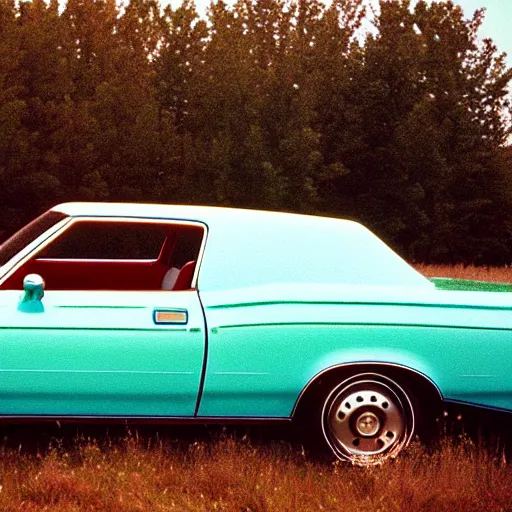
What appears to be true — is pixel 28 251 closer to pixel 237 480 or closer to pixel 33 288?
pixel 33 288

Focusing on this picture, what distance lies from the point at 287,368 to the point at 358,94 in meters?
53.3

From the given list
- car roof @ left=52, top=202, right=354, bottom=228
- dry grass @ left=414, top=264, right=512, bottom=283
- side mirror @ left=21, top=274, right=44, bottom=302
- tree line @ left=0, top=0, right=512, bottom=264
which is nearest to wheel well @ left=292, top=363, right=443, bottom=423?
car roof @ left=52, top=202, right=354, bottom=228

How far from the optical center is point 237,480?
211 inches

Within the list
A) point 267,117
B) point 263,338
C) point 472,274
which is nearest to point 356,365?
point 263,338

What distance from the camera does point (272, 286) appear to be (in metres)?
5.55

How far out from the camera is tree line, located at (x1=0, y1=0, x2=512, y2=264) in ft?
151

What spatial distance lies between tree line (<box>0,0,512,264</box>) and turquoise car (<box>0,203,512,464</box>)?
1446 inches

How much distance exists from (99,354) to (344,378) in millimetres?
1335

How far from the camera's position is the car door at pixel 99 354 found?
17.4 ft

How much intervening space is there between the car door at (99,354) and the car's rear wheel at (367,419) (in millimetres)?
791

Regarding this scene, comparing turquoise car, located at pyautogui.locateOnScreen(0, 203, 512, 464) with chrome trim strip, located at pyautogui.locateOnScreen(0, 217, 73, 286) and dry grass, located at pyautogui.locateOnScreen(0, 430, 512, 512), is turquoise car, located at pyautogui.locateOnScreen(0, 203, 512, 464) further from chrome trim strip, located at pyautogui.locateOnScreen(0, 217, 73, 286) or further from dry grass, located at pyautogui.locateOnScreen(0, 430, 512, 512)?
dry grass, located at pyautogui.locateOnScreen(0, 430, 512, 512)

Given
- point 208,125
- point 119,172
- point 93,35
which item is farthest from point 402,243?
point 93,35

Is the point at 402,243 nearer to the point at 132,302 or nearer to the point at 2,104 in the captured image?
the point at 2,104

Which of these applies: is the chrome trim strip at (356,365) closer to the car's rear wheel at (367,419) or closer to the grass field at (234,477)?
the car's rear wheel at (367,419)
